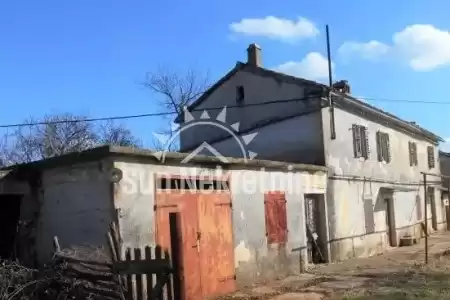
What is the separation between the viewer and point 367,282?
12.9 m

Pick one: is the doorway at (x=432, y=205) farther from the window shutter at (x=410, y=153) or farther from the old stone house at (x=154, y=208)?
the old stone house at (x=154, y=208)

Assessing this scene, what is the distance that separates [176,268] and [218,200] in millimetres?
2934

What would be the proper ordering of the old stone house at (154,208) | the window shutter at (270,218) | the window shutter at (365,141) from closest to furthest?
the old stone house at (154,208) → the window shutter at (270,218) → the window shutter at (365,141)

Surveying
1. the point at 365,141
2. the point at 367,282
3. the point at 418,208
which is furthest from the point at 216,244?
the point at 418,208

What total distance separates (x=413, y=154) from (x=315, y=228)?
12390mm

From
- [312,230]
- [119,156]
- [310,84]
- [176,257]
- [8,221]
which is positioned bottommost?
[312,230]

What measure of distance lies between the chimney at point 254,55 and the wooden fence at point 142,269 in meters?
15.0

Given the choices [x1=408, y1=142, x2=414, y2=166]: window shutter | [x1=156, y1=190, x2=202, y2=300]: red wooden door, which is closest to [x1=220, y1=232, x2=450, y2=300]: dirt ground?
[x1=156, y1=190, x2=202, y2=300]: red wooden door

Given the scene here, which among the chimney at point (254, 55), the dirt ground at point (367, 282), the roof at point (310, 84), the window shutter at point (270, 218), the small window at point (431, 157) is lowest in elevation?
the dirt ground at point (367, 282)

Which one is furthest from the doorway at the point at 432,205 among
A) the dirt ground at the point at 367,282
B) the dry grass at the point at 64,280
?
the dry grass at the point at 64,280

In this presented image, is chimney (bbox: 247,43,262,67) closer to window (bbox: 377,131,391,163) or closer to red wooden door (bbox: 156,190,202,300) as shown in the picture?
window (bbox: 377,131,391,163)

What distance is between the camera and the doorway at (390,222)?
75.7ft

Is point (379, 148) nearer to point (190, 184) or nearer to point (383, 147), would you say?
point (383, 147)

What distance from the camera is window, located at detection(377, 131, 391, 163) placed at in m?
22.8
